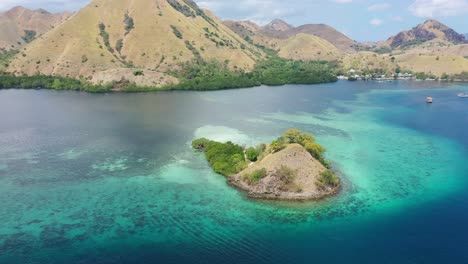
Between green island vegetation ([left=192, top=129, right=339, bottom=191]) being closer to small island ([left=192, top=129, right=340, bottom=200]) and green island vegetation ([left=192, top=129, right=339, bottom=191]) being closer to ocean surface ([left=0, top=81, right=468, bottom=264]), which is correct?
small island ([left=192, top=129, right=340, bottom=200])

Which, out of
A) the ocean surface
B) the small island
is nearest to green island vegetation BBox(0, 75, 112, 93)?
the ocean surface

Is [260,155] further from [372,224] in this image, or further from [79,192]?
[79,192]

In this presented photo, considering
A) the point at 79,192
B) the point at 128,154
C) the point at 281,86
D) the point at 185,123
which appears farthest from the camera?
the point at 281,86

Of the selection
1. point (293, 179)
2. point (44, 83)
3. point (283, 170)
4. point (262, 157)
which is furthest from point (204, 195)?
point (44, 83)

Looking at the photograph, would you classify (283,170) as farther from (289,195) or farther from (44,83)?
(44,83)

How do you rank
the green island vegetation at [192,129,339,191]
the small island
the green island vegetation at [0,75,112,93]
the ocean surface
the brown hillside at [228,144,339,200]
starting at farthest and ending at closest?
1. the green island vegetation at [0,75,112,93]
2. the green island vegetation at [192,129,339,191]
3. the small island
4. the brown hillside at [228,144,339,200]
5. the ocean surface

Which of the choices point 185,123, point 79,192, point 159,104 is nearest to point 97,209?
point 79,192
